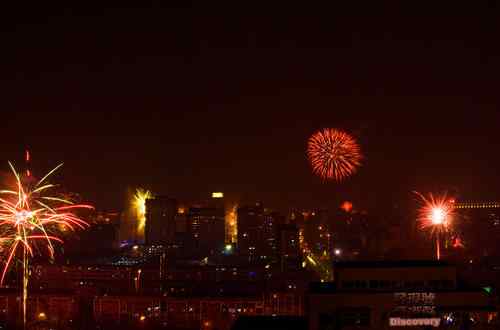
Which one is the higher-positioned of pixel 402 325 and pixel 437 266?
pixel 437 266

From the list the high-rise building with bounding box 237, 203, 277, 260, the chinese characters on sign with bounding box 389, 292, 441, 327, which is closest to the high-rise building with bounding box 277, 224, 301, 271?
the high-rise building with bounding box 237, 203, 277, 260

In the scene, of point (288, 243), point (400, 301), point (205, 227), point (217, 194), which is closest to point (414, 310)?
point (400, 301)

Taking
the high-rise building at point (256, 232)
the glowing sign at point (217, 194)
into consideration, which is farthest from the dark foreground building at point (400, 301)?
the glowing sign at point (217, 194)

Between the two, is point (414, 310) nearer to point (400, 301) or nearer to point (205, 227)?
point (400, 301)

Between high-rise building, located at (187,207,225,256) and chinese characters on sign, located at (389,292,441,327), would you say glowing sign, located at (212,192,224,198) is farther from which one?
chinese characters on sign, located at (389,292,441,327)

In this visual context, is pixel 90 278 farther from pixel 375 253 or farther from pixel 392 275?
pixel 392 275

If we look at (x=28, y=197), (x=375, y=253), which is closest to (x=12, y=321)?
(x=28, y=197)

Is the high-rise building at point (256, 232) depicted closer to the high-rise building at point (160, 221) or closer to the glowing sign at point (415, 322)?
the high-rise building at point (160, 221)
